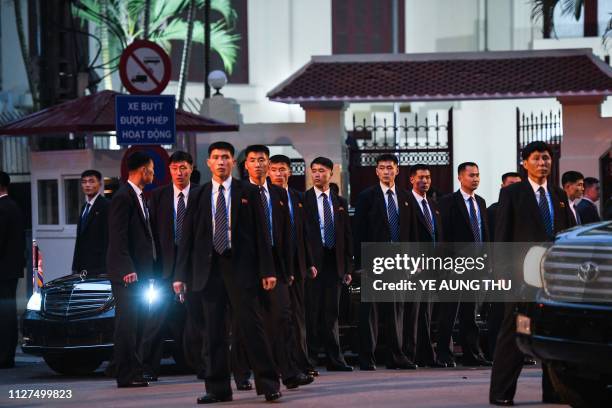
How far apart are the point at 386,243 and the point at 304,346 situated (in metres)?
1.74

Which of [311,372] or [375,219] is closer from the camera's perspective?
[311,372]

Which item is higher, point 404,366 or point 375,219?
point 375,219

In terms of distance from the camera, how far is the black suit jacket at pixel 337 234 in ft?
48.5

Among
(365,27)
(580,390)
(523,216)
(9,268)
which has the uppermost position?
(365,27)

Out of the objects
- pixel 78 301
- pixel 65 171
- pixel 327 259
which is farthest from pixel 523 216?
pixel 65 171

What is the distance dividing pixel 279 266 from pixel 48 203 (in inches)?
361

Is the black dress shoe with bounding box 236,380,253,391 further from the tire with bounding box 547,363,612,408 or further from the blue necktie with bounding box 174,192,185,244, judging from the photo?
the tire with bounding box 547,363,612,408

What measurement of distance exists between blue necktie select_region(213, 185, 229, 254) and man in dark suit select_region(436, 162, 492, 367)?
13.4ft

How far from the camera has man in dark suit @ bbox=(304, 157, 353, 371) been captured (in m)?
14.7

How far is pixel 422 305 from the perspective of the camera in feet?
50.3

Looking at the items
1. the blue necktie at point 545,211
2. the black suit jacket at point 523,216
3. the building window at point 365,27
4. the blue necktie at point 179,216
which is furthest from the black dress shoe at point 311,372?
the building window at point 365,27

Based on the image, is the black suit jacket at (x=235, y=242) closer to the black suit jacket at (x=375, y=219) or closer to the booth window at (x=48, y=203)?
the black suit jacket at (x=375, y=219)

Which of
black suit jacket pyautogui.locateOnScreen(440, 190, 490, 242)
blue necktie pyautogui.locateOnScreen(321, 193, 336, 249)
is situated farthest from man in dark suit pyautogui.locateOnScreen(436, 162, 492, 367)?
blue necktie pyautogui.locateOnScreen(321, 193, 336, 249)

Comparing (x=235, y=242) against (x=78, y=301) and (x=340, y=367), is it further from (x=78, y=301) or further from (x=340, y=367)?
(x=78, y=301)
